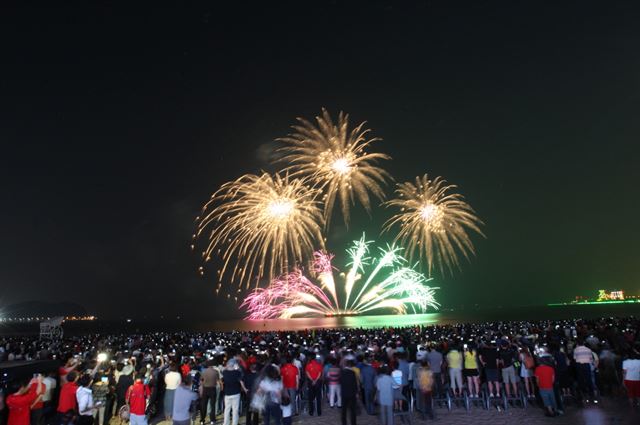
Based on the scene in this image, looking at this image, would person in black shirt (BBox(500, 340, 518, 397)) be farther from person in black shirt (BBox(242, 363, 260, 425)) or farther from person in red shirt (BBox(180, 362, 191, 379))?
person in red shirt (BBox(180, 362, 191, 379))

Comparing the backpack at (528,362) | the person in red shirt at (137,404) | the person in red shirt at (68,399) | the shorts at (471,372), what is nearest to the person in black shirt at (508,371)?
the backpack at (528,362)

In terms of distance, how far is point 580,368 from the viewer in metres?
12.5

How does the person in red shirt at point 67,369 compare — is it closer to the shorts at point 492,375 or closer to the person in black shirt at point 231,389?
the person in black shirt at point 231,389

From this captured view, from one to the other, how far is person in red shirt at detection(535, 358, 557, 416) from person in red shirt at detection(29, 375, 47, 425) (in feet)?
37.9

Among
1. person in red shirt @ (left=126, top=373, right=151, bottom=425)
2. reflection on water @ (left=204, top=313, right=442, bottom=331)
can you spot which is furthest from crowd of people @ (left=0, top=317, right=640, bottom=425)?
reflection on water @ (left=204, top=313, right=442, bottom=331)

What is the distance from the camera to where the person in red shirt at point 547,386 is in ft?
35.5

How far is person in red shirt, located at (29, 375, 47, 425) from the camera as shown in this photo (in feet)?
29.8

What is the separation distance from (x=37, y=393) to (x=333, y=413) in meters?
7.31

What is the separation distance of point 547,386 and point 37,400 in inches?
463

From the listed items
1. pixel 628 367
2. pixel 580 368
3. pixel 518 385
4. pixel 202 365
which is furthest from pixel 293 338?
pixel 628 367

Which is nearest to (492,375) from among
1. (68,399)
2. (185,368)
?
(185,368)

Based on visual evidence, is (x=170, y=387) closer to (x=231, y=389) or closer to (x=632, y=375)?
(x=231, y=389)

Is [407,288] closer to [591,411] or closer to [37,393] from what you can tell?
[591,411]

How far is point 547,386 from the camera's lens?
1083 cm
